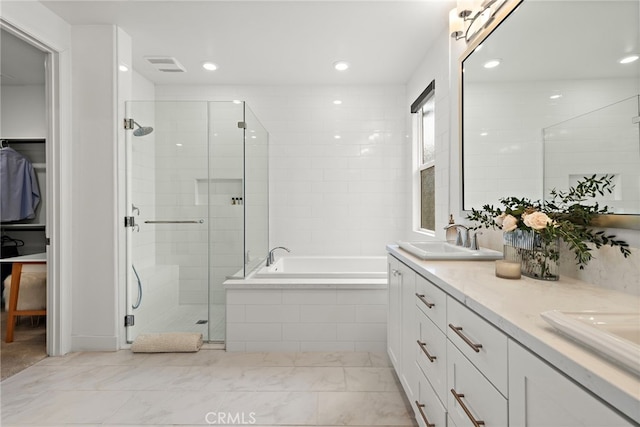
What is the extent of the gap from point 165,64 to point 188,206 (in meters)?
1.55

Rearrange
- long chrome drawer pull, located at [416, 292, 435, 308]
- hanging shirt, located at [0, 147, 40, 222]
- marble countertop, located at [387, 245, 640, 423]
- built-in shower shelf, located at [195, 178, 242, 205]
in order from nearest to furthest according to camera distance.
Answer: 1. marble countertop, located at [387, 245, 640, 423]
2. long chrome drawer pull, located at [416, 292, 435, 308]
3. built-in shower shelf, located at [195, 178, 242, 205]
4. hanging shirt, located at [0, 147, 40, 222]

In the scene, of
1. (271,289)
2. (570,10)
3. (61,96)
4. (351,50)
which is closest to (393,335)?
(271,289)

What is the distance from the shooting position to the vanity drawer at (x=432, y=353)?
3.97 ft

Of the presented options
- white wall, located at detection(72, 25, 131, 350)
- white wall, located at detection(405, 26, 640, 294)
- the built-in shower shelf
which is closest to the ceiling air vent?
white wall, located at detection(72, 25, 131, 350)

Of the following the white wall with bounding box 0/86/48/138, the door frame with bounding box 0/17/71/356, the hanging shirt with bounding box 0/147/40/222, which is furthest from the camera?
the white wall with bounding box 0/86/48/138

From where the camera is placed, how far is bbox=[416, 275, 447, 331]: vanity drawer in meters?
1.21

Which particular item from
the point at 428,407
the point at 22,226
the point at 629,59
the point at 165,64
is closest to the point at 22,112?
the point at 22,226

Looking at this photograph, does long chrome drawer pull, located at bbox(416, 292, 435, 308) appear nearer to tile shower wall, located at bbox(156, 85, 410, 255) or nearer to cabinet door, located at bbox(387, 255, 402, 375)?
cabinet door, located at bbox(387, 255, 402, 375)

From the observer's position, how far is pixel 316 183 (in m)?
3.75

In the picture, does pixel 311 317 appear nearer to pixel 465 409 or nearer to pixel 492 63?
pixel 465 409

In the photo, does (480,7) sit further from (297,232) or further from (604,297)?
(297,232)

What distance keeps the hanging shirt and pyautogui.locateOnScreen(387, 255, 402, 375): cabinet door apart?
4042mm

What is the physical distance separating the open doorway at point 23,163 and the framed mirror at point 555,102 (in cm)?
359

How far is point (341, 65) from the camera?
3.19 m
